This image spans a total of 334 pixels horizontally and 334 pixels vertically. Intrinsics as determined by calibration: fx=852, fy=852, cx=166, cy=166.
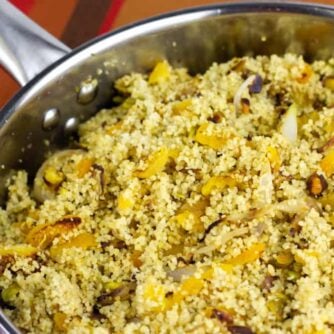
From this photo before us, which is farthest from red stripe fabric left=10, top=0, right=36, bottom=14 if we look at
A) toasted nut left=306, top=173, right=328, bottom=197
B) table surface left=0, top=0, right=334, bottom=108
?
toasted nut left=306, top=173, right=328, bottom=197

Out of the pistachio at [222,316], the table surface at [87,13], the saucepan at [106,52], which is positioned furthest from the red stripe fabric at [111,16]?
the pistachio at [222,316]

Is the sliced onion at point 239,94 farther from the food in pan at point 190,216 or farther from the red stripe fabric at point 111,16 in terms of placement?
the red stripe fabric at point 111,16

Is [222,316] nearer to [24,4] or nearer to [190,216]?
[190,216]

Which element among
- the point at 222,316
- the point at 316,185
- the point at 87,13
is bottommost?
the point at 222,316

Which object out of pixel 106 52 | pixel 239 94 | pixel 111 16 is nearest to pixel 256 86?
pixel 239 94

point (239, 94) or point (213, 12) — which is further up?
point (213, 12)

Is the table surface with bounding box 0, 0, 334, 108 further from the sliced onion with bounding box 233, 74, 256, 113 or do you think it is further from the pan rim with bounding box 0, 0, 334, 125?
the sliced onion with bounding box 233, 74, 256, 113

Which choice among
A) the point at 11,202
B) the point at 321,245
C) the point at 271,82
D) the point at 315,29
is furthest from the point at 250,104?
the point at 11,202

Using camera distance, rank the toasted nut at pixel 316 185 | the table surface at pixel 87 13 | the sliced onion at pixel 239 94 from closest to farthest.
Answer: the toasted nut at pixel 316 185 < the sliced onion at pixel 239 94 < the table surface at pixel 87 13
